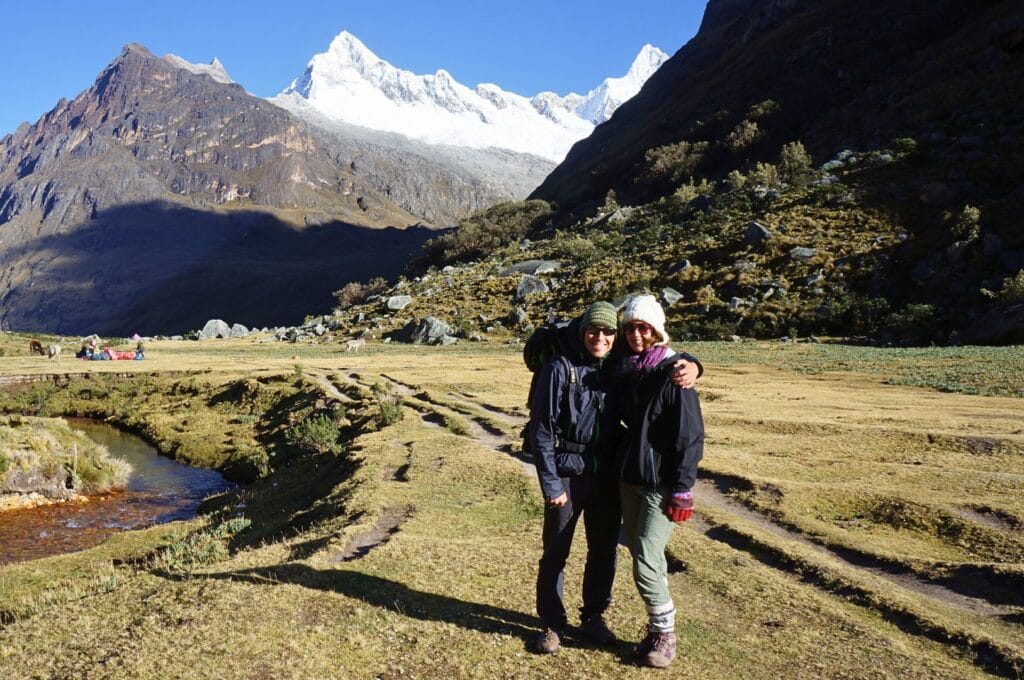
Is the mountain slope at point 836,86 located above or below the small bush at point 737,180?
above

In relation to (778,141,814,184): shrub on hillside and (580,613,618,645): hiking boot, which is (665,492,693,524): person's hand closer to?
(580,613,618,645): hiking boot

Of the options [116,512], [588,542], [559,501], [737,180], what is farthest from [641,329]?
[737,180]

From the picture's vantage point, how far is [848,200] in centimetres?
5425

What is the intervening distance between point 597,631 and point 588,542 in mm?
917

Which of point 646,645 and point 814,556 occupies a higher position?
point 646,645

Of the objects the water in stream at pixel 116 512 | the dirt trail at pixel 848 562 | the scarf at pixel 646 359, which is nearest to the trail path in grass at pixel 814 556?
the dirt trail at pixel 848 562

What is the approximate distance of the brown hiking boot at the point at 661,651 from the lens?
579 cm

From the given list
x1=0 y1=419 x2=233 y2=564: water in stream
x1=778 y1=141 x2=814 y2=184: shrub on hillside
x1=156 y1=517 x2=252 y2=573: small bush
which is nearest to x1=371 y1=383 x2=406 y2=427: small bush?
x1=0 y1=419 x2=233 y2=564: water in stream

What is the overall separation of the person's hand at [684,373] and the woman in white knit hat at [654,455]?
5cm

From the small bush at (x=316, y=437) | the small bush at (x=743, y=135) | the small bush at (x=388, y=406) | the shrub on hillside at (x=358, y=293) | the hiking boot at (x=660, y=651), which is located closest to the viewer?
the hiking boot at (x=660, y=651)

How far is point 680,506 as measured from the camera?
217 inches

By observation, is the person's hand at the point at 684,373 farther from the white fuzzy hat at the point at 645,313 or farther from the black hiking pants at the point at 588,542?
the black hiking pants at the point at 588,542

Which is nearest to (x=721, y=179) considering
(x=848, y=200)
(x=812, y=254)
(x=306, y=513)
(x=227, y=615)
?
(x=848, y=200)

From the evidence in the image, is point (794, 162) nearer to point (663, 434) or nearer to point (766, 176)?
point (766, 176)
